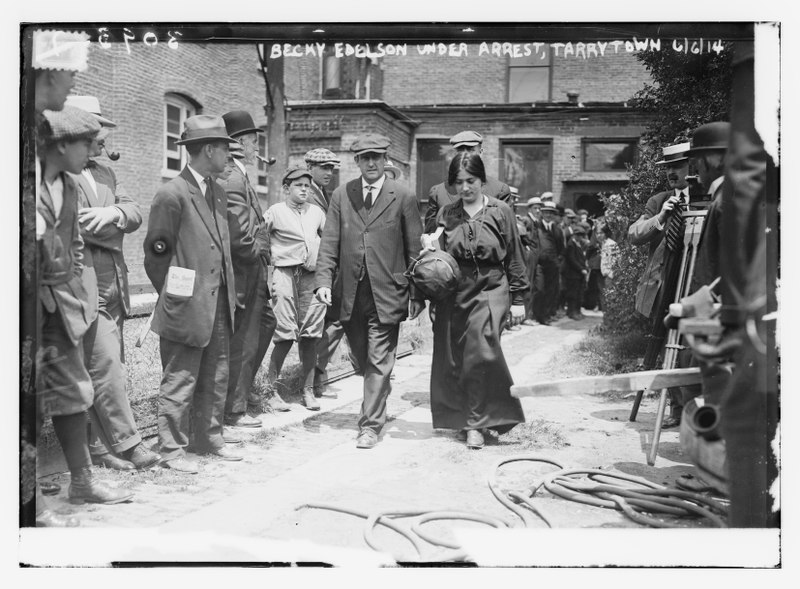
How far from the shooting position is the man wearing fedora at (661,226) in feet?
18.8

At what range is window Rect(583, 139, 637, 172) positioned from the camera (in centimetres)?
691

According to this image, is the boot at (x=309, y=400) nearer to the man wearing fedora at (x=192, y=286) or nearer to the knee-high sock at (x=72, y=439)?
the man wearing fedora at (x=192, y=286)

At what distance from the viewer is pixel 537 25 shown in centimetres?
440

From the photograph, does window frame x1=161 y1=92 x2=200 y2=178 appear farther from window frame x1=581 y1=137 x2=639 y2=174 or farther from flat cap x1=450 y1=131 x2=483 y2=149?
window frame x1=581 y1=137 x2=639 y2=174

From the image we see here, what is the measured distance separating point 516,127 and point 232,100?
261 cm

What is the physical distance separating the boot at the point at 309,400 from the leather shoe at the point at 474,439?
5.07ft

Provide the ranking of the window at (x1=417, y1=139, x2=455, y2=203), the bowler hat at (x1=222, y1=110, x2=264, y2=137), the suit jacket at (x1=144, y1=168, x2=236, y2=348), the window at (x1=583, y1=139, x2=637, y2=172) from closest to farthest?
the suit jacket at (x1=144, y1=168, x2=236, y2=348) < the bowler hat at (x1=222, y1=110, x2=264, y2=137) < the window at (x1=583, y1=139, x2=637, y2=172) < the window at (x1=417, y1=139, x2=455, y2=203)

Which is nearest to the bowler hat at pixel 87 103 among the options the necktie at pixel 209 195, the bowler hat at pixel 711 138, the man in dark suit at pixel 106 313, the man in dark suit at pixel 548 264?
the man in dark suit at pixel 106 313

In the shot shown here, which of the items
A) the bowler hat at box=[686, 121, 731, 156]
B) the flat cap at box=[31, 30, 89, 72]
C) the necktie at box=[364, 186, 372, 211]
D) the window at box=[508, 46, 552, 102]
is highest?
the window at box=[508, 46, 552, 102]

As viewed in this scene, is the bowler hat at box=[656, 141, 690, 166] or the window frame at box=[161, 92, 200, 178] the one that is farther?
the window frame at box=[161, 92, 200, 178]

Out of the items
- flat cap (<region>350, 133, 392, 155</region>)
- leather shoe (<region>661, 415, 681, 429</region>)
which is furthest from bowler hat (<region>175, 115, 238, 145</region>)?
leather shoe (<region>661, 415, 681, 429</region>)

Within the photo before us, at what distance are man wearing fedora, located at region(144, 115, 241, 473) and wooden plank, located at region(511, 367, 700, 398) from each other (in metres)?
2.07

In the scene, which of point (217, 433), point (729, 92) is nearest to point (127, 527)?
point (217, 433)

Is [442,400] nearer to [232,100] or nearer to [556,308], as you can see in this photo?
[232,100]
